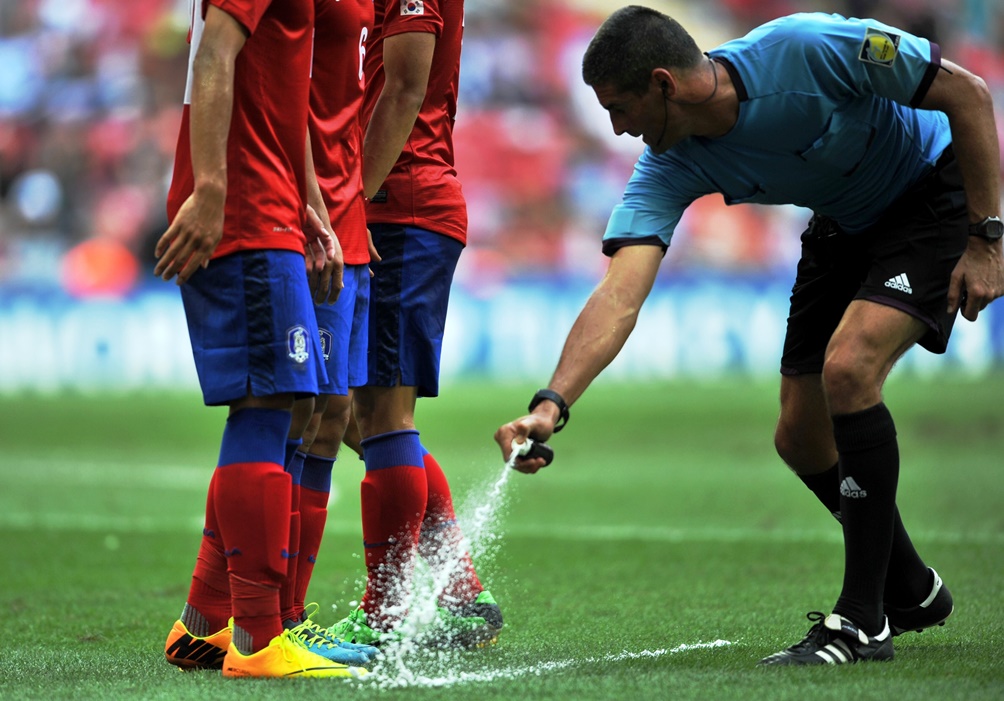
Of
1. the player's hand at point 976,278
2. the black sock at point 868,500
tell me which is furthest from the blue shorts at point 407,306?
the player's hand at point 976,278

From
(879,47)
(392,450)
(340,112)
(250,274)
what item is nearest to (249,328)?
(250,274)

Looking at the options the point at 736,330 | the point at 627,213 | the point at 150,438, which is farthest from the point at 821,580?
the point at 736,330

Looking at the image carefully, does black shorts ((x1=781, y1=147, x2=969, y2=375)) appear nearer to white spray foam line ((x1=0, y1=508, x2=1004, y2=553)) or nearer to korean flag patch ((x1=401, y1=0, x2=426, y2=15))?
korean flag patch ((x1=401, y1=0, x2=426, y2=15))

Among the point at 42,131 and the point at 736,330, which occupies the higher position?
the point at 42,131

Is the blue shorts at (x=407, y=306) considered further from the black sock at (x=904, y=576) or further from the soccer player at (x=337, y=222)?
the black sock at (x=904, y=576)

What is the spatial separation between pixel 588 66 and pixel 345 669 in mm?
1784

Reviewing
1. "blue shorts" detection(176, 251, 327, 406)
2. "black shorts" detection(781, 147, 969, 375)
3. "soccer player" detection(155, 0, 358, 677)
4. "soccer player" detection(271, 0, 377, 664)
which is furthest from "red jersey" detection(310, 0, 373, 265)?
"black shorts" detection(781, 147, 969, 375)

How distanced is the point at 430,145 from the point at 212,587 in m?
1.69

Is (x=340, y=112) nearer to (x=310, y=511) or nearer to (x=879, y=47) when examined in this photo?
(x=310, y=511)

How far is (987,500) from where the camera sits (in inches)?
348

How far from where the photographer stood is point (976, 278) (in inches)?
158

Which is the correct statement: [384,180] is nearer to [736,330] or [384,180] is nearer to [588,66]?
[588,66]

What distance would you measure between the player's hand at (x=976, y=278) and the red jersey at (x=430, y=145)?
163cm

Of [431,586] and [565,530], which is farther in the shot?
[565,530]
